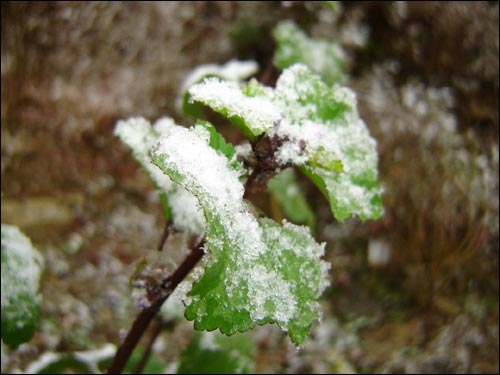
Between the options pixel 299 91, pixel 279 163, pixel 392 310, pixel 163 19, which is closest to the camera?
pixel 279 163

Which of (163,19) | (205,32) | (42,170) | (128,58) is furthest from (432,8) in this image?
(42,170)

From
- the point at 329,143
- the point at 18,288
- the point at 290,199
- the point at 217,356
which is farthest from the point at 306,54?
the point at 18,288

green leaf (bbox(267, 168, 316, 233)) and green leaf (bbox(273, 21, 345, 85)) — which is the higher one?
→ green leaf (bbox(273, 21, 345, 85))

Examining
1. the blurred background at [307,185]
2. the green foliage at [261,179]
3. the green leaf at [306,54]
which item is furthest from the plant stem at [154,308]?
the green leaf at [306,54]

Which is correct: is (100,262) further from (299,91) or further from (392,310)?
(299,91)

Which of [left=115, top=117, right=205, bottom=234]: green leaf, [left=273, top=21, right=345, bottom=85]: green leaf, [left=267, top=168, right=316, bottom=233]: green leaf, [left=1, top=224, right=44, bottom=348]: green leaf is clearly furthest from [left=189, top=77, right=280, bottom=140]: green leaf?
[left=273, top=21, right=345, bottom=85]: green leaf

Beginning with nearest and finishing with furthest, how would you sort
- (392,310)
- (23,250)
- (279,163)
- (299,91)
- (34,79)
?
1. (279,163)
2. (299,91)
3. (23,250)
4. (392,310)
5. (34,79)

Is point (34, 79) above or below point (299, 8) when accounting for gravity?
below

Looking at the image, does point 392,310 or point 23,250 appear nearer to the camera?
point 23,250

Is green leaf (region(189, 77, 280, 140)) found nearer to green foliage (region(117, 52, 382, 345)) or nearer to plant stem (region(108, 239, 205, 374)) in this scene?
green foliage (region(117, 52, 382, 345))
